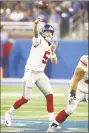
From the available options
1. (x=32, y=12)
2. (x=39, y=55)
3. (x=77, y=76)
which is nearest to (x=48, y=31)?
(x=39, y=55)

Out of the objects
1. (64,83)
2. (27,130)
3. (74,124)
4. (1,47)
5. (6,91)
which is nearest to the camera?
(27,130)

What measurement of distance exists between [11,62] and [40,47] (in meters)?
6.44

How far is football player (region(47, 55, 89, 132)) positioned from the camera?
6367mm

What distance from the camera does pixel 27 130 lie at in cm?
699

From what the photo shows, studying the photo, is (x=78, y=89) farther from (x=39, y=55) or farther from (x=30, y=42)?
(x=30, y=42)

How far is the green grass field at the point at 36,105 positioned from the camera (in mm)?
8344

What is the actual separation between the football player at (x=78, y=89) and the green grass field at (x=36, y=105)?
833 millimetres

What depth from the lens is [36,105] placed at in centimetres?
945

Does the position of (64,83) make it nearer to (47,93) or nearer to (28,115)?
(28,115)

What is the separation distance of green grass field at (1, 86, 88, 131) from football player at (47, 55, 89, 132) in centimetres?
83

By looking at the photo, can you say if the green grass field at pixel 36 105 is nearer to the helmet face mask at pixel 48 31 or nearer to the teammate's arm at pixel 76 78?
the teammate's arm at pixel 76 78

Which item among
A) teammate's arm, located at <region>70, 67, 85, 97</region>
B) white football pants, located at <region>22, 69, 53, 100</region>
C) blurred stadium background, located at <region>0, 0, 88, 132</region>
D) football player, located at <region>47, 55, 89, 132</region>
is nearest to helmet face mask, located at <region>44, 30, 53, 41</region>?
white football pants, located at <region>22, 69, 53, 100</region>

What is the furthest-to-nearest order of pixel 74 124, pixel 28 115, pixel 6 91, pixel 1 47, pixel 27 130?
pixel 1 47 < pixel 6 91 < pixel 28 115 < pixel 74 124 < pixel 27 130

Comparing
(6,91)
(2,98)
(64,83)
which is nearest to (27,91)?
(2,98)
